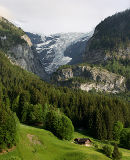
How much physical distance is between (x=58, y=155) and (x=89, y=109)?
61968 millimetres

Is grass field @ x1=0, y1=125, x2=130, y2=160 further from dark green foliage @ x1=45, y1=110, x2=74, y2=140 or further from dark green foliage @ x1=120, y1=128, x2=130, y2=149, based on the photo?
dark green foliage @ x1=120, y1=128, x2=130, y2=149

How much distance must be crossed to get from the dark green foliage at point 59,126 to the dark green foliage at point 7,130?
2635 centimetres

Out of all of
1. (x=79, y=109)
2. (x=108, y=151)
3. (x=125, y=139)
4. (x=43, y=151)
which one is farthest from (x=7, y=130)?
(x=79, y=109)

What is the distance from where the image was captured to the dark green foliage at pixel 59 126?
307 feet

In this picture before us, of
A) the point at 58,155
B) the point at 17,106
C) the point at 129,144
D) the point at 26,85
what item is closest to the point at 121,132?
the point at 129,144

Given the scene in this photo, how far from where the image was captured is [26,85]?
179250mm

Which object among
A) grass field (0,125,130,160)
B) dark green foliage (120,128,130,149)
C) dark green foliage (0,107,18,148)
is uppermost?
dark green foliage (0,107,18,148)

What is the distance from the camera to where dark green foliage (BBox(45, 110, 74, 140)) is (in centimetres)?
9346

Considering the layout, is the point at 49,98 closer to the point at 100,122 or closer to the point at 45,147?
the point at 100,122

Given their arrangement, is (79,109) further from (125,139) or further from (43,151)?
(43,151)

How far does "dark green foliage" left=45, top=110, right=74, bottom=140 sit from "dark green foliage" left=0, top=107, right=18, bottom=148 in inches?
1037

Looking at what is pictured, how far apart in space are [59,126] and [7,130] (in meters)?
29.5

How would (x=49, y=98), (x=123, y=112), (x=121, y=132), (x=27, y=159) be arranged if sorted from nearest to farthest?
(x=27, y=159)
(x=121, y=132)
(x=123, y=112)
(x=49, y=98)

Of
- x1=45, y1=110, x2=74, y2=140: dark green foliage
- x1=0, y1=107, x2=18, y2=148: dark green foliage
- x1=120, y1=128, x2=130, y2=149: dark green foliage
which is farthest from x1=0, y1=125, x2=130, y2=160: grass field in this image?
x1=120, y1=128, x2=130, y2=149: dark green foliage
